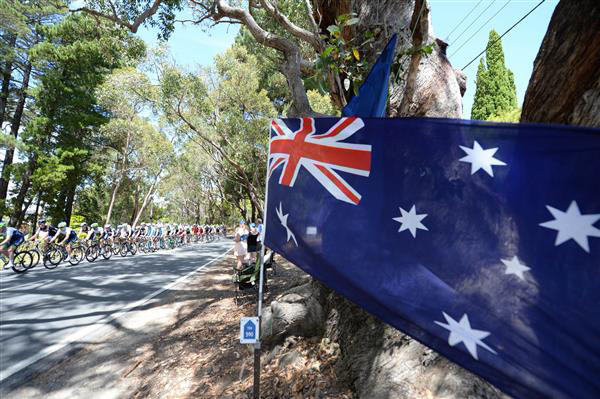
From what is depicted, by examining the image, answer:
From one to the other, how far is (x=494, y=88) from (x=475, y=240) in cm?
3084

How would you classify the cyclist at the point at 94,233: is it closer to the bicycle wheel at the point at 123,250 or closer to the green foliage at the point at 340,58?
the bicycle wheel at the point at 123,250

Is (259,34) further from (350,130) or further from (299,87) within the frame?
(350,130)

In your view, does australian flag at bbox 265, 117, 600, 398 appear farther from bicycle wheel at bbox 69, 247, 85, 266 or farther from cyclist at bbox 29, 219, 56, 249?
bicycle wheel at bbox 69, 247, 85, 266

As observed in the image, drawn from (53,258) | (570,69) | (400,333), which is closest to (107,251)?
(53,258)

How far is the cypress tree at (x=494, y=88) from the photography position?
2673 centimetres

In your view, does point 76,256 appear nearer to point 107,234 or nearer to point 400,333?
point 107,234

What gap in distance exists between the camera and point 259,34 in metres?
6.54

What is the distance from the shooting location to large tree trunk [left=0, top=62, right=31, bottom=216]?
2335 centimetres

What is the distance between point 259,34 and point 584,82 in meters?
5.88

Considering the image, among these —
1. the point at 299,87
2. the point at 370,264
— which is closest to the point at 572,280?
the point at 370,264

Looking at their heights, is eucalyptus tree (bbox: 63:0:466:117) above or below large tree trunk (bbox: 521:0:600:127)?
above

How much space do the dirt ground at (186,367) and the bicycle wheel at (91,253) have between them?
1005 centimetres

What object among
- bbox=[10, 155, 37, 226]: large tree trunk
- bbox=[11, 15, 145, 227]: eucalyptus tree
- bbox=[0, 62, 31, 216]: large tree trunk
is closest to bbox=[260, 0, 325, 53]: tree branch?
bbox=[11, 15, 145, 227]: eucalyptus tree

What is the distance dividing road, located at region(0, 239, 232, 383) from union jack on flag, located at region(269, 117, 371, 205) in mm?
4699
